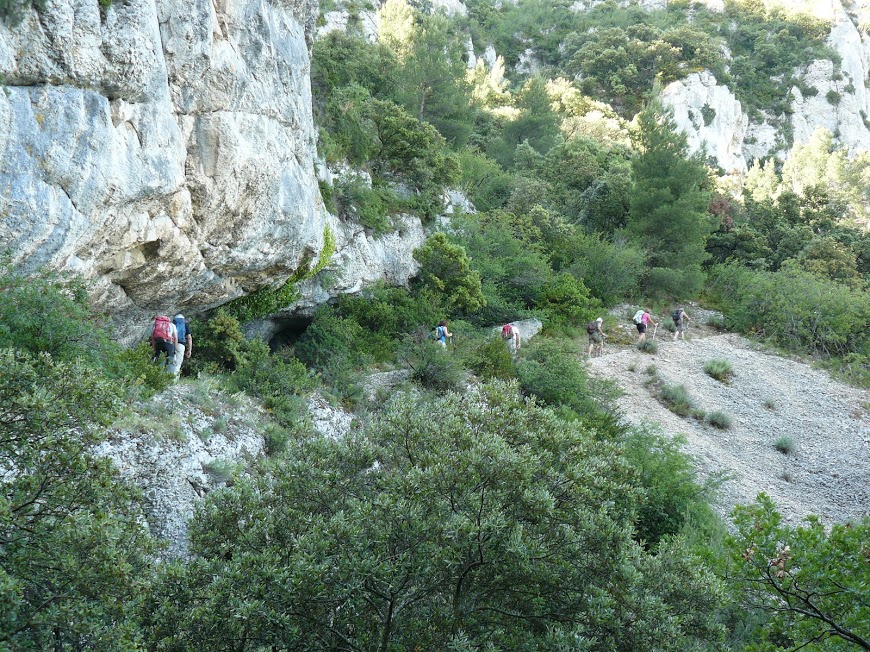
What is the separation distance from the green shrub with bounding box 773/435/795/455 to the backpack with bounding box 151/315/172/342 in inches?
586

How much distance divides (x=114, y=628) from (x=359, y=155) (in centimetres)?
1692

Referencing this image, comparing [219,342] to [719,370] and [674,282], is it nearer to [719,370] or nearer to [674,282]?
[719,370]

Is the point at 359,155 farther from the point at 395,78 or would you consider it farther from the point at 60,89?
the point at 60,89

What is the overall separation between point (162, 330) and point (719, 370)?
16550 millimetres

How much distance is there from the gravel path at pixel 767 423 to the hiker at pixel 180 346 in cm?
1063

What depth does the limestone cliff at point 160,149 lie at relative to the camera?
7320 millimetres

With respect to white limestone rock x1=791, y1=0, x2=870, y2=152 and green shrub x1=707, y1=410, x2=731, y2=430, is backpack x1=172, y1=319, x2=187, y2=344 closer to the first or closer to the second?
green shrub x1=707, y1=410, x2=731, y2=430

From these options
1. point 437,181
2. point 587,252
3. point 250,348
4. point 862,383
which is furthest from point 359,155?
point 862,383

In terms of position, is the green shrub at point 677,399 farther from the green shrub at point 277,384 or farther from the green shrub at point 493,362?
the green shrub at point 277,384

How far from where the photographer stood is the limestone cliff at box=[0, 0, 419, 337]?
732 centimetres

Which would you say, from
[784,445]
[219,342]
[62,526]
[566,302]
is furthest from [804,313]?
[62,526]

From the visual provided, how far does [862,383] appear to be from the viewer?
20734 mm

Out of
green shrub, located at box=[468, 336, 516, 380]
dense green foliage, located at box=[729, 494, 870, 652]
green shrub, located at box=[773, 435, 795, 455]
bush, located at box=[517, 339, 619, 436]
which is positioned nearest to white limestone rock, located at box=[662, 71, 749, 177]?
green shrub, located at box=[773, 435, 795, 455]

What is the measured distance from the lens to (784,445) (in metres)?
15.9
